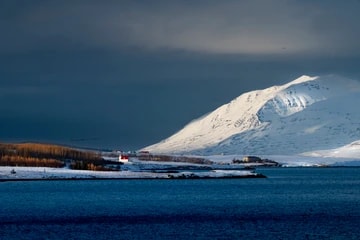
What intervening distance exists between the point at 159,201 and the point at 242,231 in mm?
A: 29949

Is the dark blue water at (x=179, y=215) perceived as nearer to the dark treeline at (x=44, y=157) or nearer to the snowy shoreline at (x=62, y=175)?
the snowy shoreline at (x=62, y=175)

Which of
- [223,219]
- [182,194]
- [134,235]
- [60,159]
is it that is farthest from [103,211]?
[60,159]

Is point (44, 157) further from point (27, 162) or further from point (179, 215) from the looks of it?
point (179, 215)

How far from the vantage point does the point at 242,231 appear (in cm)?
5500

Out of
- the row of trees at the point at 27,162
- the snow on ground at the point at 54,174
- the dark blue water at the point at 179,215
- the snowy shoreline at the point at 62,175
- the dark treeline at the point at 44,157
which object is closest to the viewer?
the dark blue water at the point at 179,215

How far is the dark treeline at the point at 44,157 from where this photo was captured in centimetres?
15262

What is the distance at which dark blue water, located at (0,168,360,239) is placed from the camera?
5400 cm

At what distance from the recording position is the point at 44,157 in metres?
162

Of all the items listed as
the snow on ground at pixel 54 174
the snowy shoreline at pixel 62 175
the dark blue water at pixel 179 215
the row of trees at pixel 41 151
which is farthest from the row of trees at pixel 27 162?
the dark blue water at pixel 179 215

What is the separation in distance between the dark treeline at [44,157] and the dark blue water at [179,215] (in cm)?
5364

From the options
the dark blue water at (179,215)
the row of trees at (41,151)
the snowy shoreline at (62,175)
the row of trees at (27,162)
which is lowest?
the dark blue water at (179,215)

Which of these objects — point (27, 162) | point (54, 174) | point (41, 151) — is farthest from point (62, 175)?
point (41, 151)

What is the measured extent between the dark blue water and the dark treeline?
53.6m

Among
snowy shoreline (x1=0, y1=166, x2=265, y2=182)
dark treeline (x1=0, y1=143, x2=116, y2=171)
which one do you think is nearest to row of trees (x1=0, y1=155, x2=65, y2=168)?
dark treeline (x1=0, y1=143, x2=116, y2=171)
